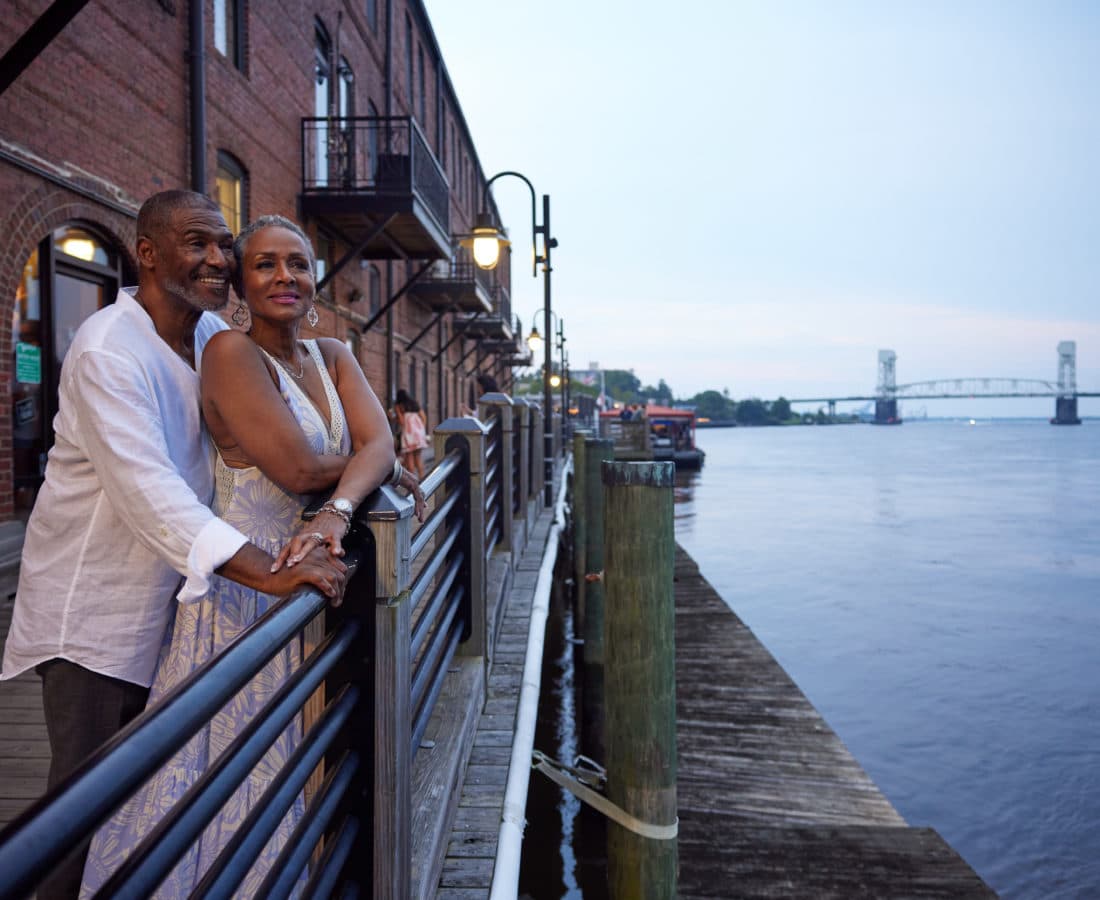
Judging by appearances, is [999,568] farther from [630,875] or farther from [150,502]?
[150,502]

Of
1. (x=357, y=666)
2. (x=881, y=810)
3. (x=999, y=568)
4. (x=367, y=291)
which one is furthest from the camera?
(x=999, y=568)

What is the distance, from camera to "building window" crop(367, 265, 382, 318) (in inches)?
752

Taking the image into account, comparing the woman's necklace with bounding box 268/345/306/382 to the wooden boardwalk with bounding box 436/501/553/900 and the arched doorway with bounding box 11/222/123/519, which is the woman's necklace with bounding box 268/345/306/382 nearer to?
the wooden boardwalk with bounding box 436/501/553/900

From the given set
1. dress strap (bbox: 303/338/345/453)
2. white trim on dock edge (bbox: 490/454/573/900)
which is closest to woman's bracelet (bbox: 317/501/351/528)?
dress strap (bbox: 303/338/345/453)

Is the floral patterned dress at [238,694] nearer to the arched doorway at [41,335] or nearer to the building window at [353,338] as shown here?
the arched doorway at [41,335]

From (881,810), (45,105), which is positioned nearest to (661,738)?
(881,810)

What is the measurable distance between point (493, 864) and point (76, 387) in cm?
204

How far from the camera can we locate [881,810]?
264 inches

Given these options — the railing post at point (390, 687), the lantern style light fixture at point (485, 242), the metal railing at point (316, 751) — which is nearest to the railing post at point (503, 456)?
the metal railing at point (316, 751)

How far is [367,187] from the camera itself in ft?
44.6

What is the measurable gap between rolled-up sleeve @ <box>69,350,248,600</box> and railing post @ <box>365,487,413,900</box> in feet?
1.14

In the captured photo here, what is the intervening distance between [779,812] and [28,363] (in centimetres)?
697

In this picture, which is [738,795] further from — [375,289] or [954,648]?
[375,289]

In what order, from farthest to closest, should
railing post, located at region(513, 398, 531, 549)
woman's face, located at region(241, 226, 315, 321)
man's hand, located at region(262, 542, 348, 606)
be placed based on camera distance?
railing post, located at region(513, 398, 531, 549)
woman's face, located at region(241, 226, 315, 321)
man's hand, located at region(262, 542, 348, 606)
